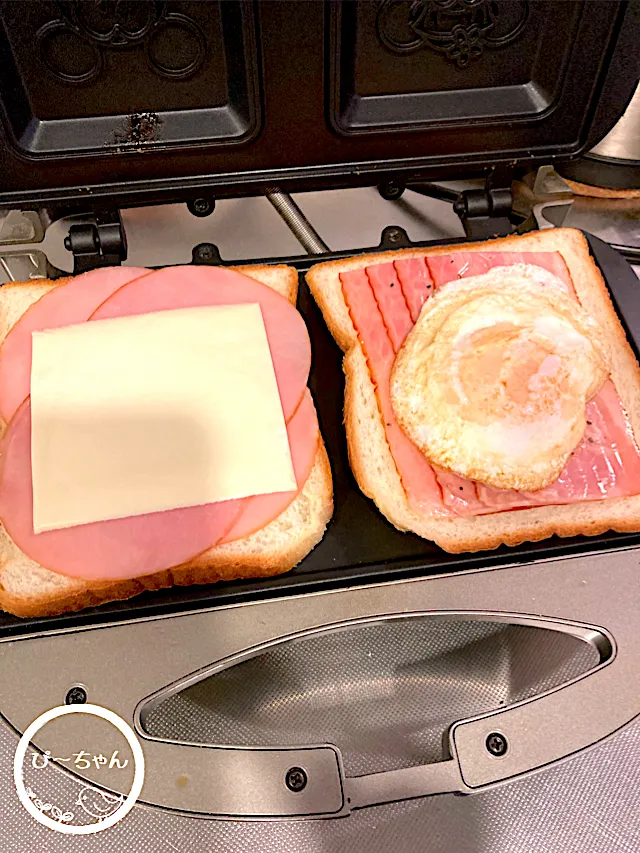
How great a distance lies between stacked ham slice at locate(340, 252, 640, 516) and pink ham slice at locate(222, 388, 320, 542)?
134 mm

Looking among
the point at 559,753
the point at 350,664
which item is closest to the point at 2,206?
the point at 350,664

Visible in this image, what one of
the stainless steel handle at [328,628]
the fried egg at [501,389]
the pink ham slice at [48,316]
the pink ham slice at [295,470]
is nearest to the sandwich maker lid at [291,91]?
the pink ham slice at [48,316]

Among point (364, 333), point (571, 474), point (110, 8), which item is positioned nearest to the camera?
point (110, 8)

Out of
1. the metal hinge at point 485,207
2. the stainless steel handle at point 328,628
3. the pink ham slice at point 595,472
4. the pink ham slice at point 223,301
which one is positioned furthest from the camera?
the metal hinge at point 485,207

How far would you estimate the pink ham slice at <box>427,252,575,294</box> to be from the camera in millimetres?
1346

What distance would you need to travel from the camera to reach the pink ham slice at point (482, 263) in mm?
1346

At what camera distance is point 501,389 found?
3.76 feet

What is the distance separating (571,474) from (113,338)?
0.87m

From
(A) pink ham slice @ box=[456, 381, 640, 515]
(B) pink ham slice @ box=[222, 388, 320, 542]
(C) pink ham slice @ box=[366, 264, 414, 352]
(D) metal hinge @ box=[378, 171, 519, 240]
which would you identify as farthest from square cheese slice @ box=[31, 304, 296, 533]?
(D) metal hinge @ box=[378, 171, 519, 240]

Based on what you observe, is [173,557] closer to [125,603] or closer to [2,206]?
[125,603]

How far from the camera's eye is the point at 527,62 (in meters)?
1.27

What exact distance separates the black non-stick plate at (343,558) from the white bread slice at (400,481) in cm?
2

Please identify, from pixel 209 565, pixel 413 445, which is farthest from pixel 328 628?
pixel 413 445

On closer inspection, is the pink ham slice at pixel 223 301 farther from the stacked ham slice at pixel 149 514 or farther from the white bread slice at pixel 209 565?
the white bread slice at pixel 209 565
